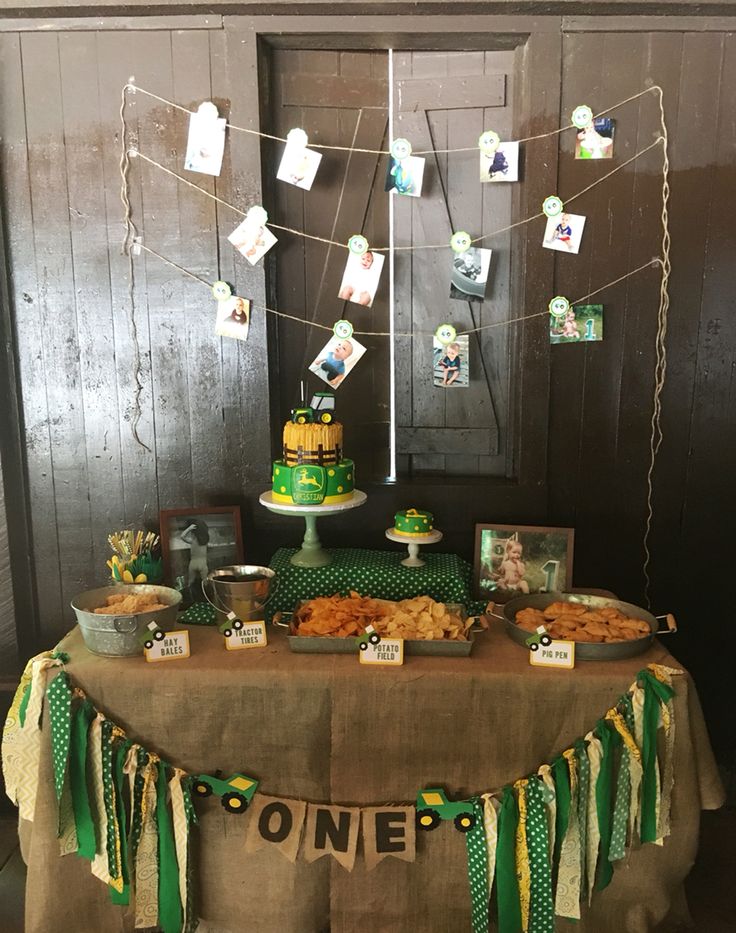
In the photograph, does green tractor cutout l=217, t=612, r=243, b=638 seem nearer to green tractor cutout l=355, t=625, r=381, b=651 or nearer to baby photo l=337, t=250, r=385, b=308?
green tractor cutout l=355, t=625, r=381, b=651

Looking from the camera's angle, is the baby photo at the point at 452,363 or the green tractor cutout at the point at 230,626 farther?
the baby photo at the point at 452,363

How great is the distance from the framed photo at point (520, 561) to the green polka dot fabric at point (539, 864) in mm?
641

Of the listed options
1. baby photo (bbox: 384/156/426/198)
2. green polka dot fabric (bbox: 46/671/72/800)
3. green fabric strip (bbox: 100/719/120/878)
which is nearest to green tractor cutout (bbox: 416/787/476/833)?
green fabric strip (bbox: 100/719/120/878)

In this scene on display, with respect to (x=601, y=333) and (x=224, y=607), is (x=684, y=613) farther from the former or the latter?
(x=224, y=607)

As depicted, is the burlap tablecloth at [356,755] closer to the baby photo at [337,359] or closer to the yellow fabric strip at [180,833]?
the yellow fabric strip at [180,833]

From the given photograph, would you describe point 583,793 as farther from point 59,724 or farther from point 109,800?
point 59,724

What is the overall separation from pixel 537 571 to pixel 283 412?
3.39 ft

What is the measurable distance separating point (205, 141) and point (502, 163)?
0.98 metres

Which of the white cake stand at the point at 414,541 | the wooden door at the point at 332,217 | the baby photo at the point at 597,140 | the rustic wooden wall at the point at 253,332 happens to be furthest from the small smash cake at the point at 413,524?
the baby photo at the point at 597,140

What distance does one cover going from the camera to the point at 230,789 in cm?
180

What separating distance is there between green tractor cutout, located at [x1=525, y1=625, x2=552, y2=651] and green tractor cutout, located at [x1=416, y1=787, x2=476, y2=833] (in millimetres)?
429

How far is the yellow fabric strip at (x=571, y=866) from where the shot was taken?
174cm

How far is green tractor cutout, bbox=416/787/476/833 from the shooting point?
1753mm

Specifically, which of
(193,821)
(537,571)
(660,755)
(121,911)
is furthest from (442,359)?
(121,911)
